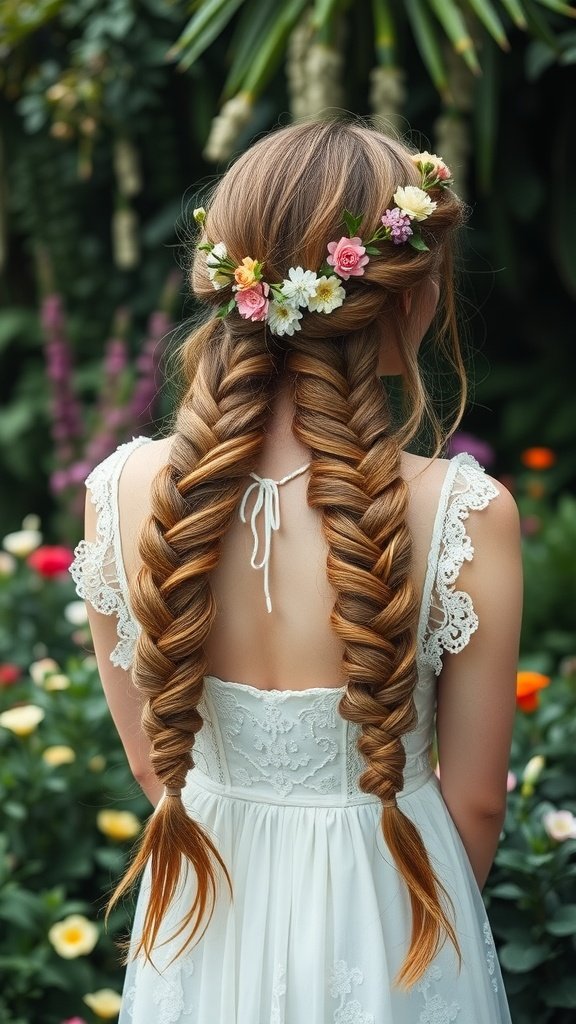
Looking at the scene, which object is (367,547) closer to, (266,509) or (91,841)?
(266,509)

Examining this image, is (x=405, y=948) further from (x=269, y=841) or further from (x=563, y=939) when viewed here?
(x=563, y=939)

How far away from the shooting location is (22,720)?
8.03 feet

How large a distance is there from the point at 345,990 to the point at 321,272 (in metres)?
0.98

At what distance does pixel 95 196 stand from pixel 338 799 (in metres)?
4.51

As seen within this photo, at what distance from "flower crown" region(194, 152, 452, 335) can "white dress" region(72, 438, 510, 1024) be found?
30cm

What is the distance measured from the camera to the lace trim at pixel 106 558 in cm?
159

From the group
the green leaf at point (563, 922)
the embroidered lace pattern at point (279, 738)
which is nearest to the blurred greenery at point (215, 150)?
the green leaf at point (563, 922)

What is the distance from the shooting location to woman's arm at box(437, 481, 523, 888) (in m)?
1.45

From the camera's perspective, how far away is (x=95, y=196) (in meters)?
5.48

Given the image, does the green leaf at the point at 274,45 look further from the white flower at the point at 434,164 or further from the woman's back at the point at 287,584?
the woman's back at the point at 287,584

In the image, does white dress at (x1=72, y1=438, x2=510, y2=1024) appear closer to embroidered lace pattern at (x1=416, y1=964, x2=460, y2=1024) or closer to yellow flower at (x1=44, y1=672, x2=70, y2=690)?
embroidered lace pattern at (x1=416, y1=964, x2=460, y2=1024)

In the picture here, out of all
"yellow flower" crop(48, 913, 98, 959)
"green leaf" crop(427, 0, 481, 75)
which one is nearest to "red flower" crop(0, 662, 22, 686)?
"yellow flower" crop(48, 913, 98, 959)

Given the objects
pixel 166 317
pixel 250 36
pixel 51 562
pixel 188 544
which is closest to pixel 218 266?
pixel 188 544

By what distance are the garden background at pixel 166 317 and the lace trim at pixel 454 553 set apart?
38 centimetres
